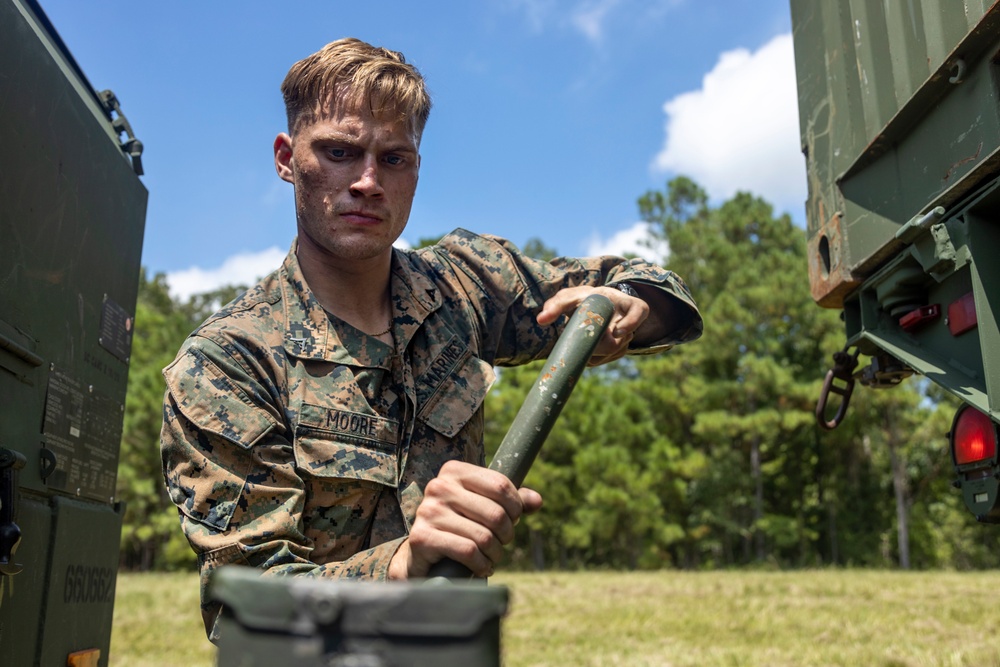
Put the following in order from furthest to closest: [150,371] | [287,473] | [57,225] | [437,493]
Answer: [150,371] → [57,225] → [287,473] → [437,493]

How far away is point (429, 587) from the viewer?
0.92 m

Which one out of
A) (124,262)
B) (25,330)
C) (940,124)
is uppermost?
(940,124)

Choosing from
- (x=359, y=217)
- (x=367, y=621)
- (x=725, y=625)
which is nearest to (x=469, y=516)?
(x=367, y=621)

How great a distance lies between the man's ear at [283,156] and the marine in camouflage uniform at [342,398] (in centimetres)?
18

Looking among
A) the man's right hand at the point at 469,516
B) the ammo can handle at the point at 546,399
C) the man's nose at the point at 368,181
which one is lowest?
the man's right hand at the point at 469,516

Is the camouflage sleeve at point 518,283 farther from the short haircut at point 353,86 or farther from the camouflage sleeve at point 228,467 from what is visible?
the camouflage sleeve at point 228,467

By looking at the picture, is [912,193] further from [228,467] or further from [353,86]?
[228,467]

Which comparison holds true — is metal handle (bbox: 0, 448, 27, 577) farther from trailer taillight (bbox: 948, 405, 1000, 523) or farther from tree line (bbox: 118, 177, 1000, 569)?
tree line (bbox: 118, 177, 1000, 569)

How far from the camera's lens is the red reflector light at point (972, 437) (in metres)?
2.63

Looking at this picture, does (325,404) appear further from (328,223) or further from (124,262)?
(124,262)

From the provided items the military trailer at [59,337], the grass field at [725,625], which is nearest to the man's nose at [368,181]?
the military trailer at [59,337]

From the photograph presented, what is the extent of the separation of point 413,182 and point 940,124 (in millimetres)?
1493

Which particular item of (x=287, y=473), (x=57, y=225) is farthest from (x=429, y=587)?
(x=57, y=225)

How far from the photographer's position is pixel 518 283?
2764 mm
